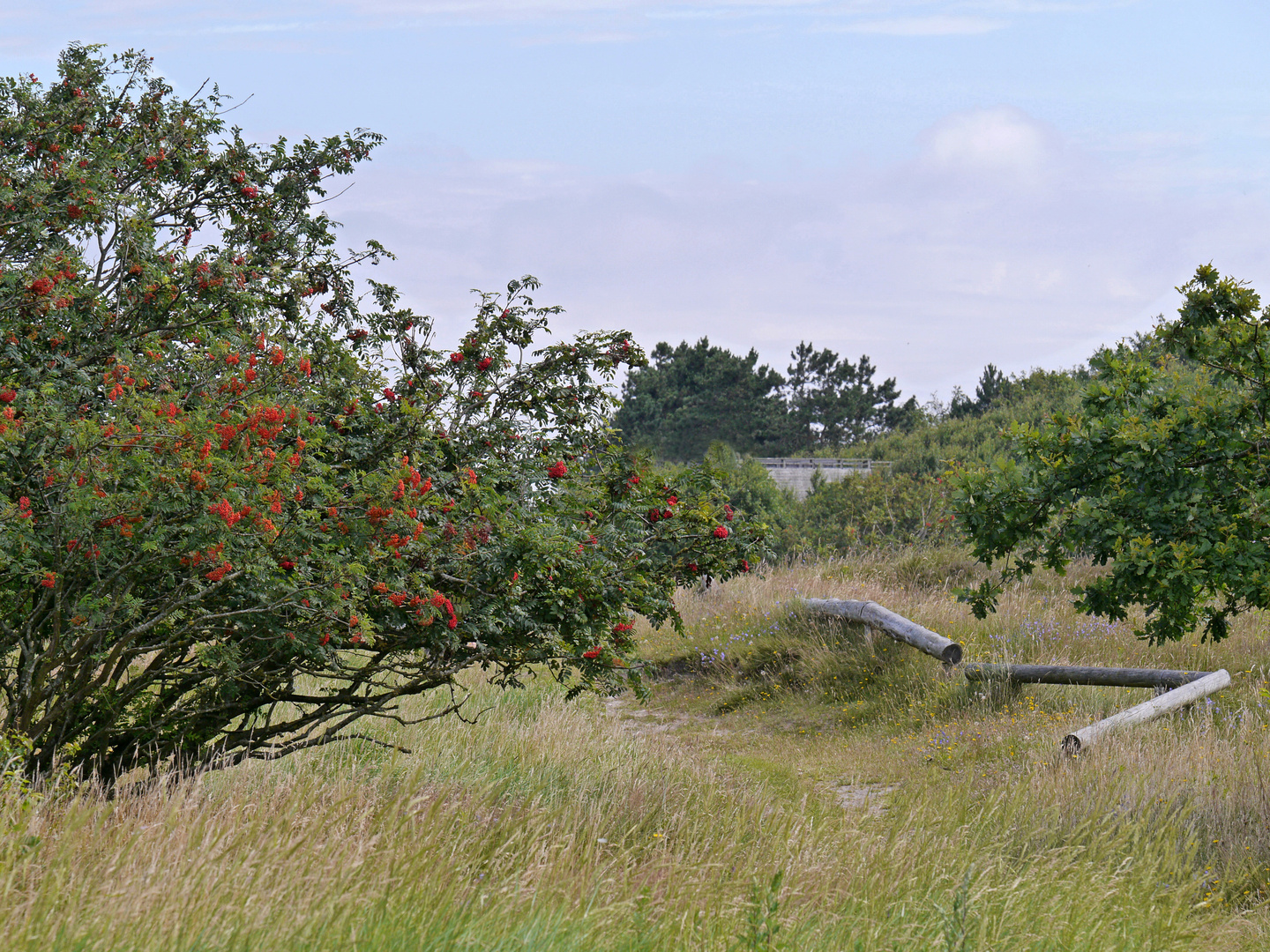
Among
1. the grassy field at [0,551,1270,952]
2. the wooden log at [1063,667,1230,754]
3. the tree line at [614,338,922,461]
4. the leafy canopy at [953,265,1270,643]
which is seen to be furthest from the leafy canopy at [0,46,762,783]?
the tree line at [614,338,922,461]

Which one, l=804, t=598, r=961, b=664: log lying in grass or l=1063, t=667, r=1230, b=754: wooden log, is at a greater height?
l=804, t=598, r=961, b=664: log lying in grass

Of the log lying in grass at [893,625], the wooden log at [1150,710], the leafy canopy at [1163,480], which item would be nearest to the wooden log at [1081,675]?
the wooden log at [1150,710]

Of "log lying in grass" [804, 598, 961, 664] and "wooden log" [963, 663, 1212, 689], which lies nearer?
"wooden log" [963, 663, 1212, 689]

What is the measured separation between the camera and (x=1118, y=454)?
6.01 meters

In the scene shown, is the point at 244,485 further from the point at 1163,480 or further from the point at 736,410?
the point at 736,410

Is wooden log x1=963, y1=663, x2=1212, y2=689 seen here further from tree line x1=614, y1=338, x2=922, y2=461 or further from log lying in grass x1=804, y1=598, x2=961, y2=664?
tree line x1=614, y1=338, x2=922, y2=461

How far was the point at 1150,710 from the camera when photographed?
7.32 metres

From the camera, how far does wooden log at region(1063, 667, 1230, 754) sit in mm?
6652

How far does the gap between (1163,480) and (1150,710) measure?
2.34m

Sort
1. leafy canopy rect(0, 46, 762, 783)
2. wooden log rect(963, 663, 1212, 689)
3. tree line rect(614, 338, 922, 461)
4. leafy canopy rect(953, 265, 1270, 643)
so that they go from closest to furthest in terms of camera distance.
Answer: leafy canopy rect(0, 46, 762, 783) < leafy canopy rect(953, 265, 1270, 643) < wooden log rect(963, 663, 1212, 689) < tree line rect(614, 338, 922, 461)

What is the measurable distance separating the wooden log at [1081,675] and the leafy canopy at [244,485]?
450cm

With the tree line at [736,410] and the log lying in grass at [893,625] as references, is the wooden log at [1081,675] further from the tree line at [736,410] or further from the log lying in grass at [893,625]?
the tree line at [736,410]

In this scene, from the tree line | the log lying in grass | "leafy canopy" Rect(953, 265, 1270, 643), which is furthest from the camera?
the tree line

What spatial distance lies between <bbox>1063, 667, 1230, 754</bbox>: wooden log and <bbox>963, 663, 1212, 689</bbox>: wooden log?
17 cm
